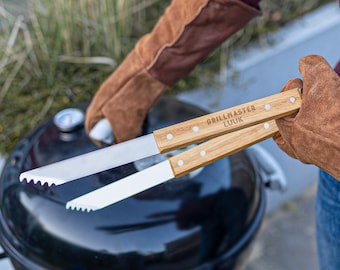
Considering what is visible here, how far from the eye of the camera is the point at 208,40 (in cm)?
109

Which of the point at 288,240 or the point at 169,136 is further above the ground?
the point at 169,136

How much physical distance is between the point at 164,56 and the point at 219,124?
37 cm

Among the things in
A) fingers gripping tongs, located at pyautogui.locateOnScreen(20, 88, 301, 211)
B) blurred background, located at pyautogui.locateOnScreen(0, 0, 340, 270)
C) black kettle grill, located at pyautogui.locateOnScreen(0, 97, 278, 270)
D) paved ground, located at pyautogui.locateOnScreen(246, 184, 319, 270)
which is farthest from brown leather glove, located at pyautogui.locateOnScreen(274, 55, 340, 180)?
paved ground, located at pyautogui.locateOnScreen(246, 184, 319, 270)

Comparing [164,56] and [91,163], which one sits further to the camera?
[164,56]

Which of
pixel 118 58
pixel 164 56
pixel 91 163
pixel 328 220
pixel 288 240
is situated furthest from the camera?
pixel 288 240

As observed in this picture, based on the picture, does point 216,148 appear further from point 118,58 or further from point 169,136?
point 118,58

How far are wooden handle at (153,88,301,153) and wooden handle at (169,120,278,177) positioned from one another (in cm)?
8

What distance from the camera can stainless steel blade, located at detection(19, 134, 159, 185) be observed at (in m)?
0.73

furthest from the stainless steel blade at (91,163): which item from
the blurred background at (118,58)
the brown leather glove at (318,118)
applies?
the blurred background at (118,58)

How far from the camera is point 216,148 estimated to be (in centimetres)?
86

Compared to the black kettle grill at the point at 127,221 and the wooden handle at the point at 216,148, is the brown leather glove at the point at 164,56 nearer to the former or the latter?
the black kettle grill at the point at 127,221

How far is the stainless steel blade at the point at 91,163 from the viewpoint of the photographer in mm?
733

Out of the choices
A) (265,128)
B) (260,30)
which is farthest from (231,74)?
(265,128)

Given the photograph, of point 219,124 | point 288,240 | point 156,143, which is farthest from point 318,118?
point 288,240
